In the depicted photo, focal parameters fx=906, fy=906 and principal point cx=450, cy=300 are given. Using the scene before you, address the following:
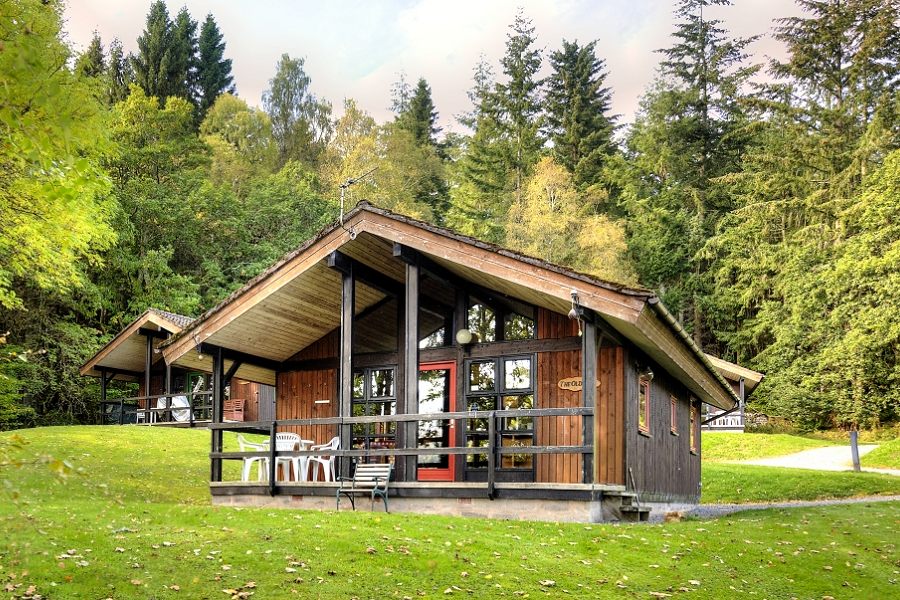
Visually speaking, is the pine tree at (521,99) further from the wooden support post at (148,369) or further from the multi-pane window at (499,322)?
the multi-pane window at (499,322)

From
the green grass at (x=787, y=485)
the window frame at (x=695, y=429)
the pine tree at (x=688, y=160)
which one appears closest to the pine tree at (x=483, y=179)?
A: the pine tree at (x=688, y=160)

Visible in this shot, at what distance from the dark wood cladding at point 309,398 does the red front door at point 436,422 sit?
2.06 metres

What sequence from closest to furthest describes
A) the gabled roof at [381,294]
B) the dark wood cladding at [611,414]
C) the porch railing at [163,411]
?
1. the gabled roof at [381,294]
2. the dark wood cladding at [611,414]
3. the porch railing at [163,411]

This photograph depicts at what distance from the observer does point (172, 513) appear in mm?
11922

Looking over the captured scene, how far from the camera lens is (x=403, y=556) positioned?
30.2ft

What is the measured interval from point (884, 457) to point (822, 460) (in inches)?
77.5

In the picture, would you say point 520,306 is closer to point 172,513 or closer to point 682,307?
point 172,513

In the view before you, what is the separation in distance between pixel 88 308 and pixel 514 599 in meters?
31.4

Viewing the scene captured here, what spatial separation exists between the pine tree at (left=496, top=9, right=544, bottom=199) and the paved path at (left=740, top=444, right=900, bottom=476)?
23.0 meters

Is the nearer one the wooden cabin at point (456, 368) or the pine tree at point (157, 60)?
the wooden cabin at point (456, 368)

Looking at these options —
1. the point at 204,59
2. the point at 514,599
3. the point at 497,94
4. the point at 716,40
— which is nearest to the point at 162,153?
the point at 497,94

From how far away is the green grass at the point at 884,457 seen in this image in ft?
94.2

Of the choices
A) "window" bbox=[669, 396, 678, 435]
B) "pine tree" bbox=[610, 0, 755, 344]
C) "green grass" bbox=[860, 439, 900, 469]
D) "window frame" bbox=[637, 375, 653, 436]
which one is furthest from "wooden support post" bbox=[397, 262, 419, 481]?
"pine tree" bbox=[610, 0, 755, 344]

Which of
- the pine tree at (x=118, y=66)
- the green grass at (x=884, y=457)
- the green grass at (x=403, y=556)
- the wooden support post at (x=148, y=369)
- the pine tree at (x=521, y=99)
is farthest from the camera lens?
the pine tree at (x=118, y=66)
